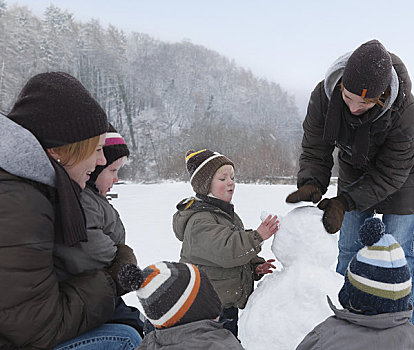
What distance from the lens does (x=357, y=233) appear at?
2.37 metres

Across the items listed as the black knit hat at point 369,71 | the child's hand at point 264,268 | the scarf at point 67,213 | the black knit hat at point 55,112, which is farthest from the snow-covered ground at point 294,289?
the black knit hat at point 55,112

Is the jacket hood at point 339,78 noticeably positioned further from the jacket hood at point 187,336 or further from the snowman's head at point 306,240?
the jacket hood at point 187,336

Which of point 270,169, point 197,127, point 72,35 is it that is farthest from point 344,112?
point 72,35

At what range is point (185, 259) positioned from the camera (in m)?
2.23

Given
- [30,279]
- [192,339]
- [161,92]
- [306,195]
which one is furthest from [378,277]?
[161,92]

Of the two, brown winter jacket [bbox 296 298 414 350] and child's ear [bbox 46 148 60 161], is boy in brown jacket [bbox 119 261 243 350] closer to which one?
brown winter jacket [bbox 296 298 414 350]

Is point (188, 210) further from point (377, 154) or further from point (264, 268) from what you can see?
point (377, 154)

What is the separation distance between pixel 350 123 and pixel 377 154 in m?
0.31

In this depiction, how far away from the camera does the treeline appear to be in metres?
Answer: 21.0

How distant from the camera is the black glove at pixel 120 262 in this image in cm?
146

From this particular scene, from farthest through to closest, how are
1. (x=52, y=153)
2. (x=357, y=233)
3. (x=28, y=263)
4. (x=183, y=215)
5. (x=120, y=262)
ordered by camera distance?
(x=357, y=233)
(x=183, y=215)
(x=120, y=262)
(x=52, y=153)
(x=28, y=263)

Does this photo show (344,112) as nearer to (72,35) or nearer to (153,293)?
(153,293)

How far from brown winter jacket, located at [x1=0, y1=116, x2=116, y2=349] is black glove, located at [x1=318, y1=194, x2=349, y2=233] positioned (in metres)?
1.22

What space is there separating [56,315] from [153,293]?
321mm
